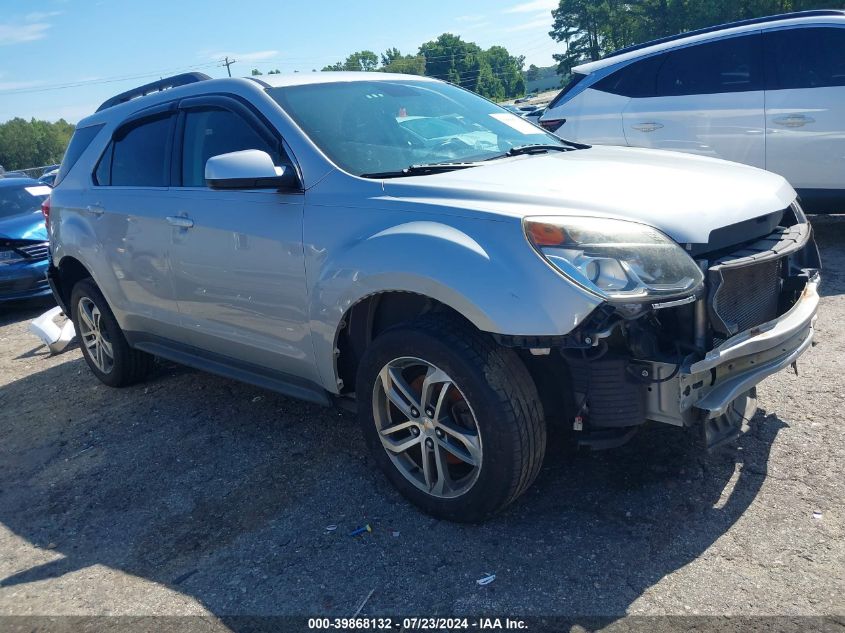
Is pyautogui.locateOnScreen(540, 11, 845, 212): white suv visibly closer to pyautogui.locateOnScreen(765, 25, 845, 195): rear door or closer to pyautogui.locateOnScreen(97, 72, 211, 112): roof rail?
pyautogui.locateOnScreen(765, 25, 845, 195): rear door

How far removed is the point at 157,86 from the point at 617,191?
373 cm

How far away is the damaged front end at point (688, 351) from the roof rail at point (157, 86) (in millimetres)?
3337

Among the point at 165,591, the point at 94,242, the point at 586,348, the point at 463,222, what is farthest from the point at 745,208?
the point at 94,242

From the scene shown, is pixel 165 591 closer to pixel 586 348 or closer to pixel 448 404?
pixel 448 404

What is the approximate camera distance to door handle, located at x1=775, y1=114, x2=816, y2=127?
6.34 meters

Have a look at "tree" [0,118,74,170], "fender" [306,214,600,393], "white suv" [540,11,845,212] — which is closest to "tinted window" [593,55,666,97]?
"white suv" [540,11,845,212]

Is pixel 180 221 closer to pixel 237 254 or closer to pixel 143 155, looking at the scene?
pixel 237 254

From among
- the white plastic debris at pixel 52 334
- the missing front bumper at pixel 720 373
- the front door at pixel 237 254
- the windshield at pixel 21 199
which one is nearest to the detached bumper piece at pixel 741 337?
the missing front bumper at pixel 720 373

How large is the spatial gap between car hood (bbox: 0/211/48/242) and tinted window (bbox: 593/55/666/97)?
6.62 m

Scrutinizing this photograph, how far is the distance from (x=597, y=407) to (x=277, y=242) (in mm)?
1662

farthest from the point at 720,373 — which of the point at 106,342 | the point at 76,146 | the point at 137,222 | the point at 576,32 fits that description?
the point at 576,32

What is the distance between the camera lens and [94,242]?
15.9 ft

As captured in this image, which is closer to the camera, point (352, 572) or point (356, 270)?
point (352, 572)

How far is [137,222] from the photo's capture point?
4.39 meters
